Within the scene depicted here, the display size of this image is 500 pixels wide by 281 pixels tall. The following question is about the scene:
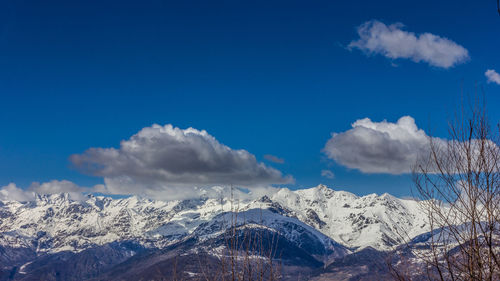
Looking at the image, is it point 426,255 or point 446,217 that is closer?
point 446,217

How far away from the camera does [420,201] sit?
40.7ft

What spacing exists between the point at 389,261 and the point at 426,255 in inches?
52.1

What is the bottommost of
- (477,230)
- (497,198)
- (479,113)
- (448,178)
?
(477,230)

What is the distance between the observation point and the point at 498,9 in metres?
7.05

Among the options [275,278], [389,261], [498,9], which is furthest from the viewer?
[275,278]

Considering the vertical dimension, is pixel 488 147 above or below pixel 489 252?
above

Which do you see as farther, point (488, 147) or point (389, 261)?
point (389, 261)

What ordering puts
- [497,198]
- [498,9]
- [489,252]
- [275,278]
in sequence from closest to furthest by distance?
[498,9] < [489,252] < [497,198] < [275,278]

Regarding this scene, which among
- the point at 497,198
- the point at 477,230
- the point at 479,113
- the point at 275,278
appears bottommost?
the point at 275,278

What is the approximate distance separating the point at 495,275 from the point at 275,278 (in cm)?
595

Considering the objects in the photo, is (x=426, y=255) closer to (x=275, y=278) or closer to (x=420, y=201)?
(x=420, y=201)

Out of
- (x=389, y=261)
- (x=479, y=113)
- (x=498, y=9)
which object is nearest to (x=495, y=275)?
(x=389, y=261)

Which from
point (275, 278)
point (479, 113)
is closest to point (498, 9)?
point (479, 113)

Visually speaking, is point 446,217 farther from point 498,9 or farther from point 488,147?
point 498,9
